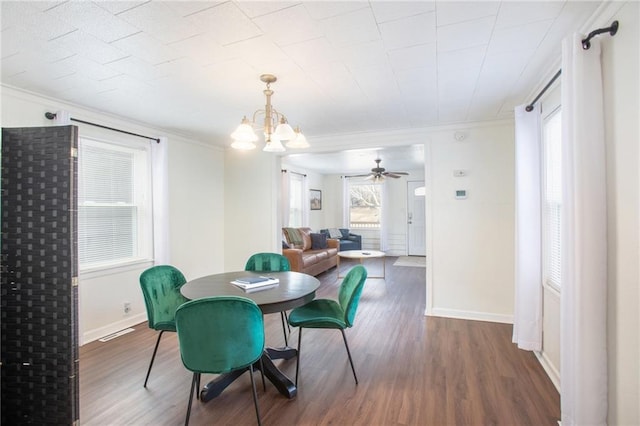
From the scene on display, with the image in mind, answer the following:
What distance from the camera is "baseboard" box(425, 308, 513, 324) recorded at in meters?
3.79

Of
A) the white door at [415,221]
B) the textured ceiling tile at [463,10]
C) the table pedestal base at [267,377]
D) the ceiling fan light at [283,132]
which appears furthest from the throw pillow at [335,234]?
the textured ceiling tile at [463,10]

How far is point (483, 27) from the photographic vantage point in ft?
6.04

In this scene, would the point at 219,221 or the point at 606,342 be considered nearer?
the point at 606,342

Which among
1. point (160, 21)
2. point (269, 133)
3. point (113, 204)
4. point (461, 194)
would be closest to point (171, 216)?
point (113, 204)

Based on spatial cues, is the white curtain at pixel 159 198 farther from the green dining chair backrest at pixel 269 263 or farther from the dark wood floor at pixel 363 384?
the green dining chair backrest at pixel 269 263

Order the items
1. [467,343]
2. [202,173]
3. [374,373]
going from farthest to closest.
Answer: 1. [202,173]
2. [467,343]
3. [374,373]

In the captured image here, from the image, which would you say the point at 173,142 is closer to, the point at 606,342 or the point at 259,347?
the point at 259,347

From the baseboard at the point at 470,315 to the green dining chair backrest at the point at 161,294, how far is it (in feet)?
9.78

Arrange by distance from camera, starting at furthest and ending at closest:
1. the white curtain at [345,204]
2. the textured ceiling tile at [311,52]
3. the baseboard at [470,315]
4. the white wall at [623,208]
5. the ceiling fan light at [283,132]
A: the white curtain at [345,204]
the baseboard at [470,315]
the ceiling fan light at [283,132]
the textured ceiling tile at [311,52]
the white wall at [623,208]

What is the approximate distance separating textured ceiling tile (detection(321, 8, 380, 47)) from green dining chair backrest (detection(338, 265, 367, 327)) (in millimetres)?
1658

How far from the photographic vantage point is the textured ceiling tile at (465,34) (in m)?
1.81

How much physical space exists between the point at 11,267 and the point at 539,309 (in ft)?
13.0

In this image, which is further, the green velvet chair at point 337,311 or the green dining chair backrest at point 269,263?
the green dining chair backrest at point 269,263

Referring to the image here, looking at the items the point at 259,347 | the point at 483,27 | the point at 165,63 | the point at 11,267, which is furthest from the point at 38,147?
the point at 483,27
